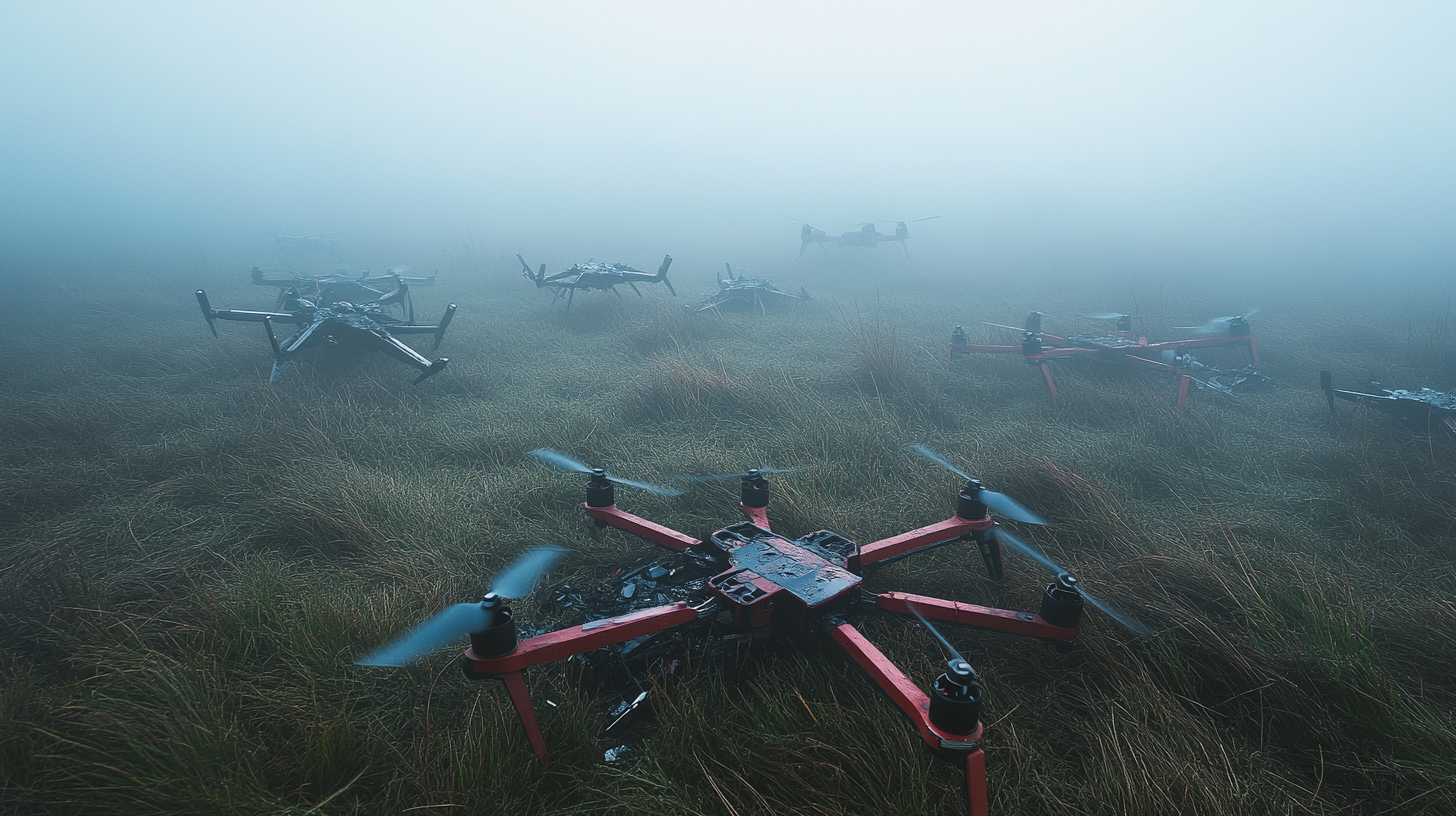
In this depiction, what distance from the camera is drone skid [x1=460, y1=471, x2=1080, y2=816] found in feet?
4.79

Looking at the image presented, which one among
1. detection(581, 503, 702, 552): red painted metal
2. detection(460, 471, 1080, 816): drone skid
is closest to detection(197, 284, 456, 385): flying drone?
detection(581, 503, 702, 552): red painted metal

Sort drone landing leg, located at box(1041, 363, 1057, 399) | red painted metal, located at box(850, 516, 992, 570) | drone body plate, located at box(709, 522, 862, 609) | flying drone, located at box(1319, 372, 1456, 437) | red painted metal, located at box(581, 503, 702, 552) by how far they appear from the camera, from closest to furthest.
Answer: drone body plate, located at box(709, 522, 862, 609) → red painted metal, located at box(850, 516, 992, 570) → red painted metal, located at box(581, 503, 702, 552) → flying drone, located at box(1319, 372, 1456, 437) → drone landing leg, located at box(1041, 363, 1057, 399)

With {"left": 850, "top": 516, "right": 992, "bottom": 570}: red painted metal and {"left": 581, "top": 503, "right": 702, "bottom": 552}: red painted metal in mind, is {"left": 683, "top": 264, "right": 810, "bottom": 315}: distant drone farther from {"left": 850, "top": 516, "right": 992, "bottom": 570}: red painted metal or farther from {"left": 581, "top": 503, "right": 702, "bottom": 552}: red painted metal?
{"left": 850, "top": 516, "right": 992, "bottom": 570}: red painted metal

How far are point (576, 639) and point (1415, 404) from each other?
7.40m

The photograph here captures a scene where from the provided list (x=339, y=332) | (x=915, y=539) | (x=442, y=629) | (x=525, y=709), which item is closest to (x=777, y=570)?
(x=915, y=539)

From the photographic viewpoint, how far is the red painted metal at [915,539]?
273 cm

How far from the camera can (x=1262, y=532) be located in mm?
3873

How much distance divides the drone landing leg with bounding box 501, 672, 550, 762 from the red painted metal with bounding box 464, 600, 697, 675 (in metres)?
0.04

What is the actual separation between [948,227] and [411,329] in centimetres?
2564

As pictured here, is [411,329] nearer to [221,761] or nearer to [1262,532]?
[221,761]

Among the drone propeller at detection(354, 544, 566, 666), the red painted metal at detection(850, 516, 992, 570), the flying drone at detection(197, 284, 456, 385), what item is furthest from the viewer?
the flying drone at detection(197, 284, 456, 385)

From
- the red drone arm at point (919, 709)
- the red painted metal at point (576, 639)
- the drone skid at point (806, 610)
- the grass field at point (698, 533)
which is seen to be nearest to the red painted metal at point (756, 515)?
the drone skid at point (806, 610)

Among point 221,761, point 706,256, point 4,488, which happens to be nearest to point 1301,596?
point 221,761

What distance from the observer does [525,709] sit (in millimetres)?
1913
